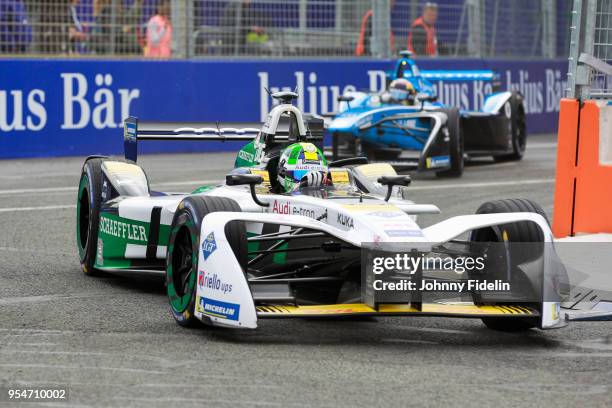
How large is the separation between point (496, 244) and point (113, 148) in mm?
11212

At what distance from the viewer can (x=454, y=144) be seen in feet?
48.8

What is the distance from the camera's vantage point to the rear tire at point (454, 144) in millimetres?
14859

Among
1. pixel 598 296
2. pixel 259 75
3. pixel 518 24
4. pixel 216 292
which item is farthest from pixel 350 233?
pixel 518 24

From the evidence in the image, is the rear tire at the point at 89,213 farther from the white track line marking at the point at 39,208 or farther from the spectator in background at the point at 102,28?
the spectator in background at the point at 102,28

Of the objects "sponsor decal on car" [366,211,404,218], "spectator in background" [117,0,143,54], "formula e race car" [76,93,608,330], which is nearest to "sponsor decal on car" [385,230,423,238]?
"formula e race car" [76,93,608,330]

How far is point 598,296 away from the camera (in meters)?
7.22

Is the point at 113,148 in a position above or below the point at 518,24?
below

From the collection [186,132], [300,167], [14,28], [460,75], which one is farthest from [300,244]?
[14,28]

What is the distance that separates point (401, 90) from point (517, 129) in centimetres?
253

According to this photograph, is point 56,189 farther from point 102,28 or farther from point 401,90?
point 401,90

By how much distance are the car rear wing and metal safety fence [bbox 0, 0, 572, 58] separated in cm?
758

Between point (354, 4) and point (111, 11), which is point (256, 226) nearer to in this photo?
point (111, 11)

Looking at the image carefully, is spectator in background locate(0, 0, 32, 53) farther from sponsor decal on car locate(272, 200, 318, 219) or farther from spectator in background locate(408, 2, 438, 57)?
sponsor decal on car locate(272, 200, 318, 219)

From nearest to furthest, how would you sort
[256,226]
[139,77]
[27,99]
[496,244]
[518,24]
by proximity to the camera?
[496,244], [256,226], [27,99], [139,77], [518,24]
